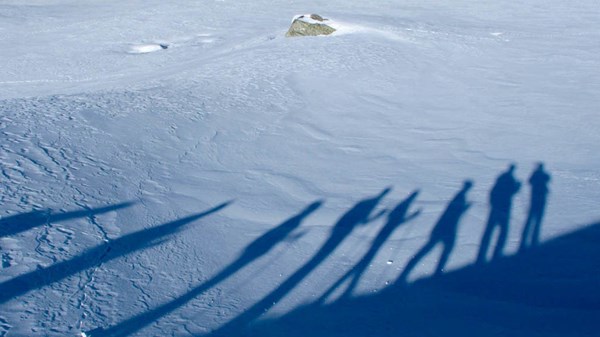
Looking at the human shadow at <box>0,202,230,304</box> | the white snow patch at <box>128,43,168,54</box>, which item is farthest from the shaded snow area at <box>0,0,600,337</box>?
the white snow patch at <box>128,43,168,54</box>

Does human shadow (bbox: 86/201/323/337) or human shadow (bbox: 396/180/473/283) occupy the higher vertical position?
human shadow (bbox: 396/180/473/283)

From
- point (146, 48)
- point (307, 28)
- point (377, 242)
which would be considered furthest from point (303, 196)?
point (146, 48)

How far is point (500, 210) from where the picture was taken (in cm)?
621

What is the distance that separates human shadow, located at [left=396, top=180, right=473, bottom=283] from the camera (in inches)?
201

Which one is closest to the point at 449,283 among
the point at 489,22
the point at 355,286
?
the point at 355,286

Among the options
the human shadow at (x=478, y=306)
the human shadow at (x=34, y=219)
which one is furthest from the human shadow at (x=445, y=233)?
the human shadow at (x=34, y=219)

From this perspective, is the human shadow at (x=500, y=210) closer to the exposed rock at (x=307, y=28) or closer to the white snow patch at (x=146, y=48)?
the exposed rock at (x=307, y=28)

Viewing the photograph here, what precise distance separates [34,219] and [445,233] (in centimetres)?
338

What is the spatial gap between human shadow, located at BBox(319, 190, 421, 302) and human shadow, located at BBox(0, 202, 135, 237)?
2.07 metres

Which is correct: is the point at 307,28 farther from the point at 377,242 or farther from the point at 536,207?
the point at 377,242

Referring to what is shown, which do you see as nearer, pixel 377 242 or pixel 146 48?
pixel 377 242

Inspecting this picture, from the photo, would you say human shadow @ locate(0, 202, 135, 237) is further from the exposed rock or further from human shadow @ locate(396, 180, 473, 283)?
the exposed rock

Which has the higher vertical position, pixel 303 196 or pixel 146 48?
pixel 303 196

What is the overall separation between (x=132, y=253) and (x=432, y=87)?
751 centimetres
